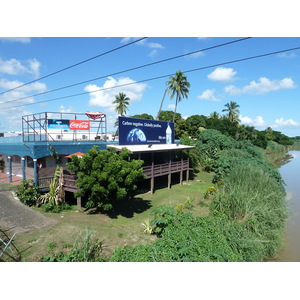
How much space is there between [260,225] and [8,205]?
505 inches

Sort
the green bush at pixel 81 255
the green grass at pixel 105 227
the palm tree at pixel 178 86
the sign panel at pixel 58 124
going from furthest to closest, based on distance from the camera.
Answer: the palm tree at pixel 178 86, the sign panel at pixel 58 124, the green grass at pixel 105 227, the green bush at pixel 81 255

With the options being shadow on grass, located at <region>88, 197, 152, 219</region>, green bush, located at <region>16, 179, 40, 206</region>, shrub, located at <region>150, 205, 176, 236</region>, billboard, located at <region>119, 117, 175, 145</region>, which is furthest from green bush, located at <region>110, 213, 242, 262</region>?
billboard, located at <region>119, 117, 175, 145</region>

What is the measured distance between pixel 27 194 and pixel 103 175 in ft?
18.4

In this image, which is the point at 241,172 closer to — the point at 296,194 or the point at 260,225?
the point at 260,225

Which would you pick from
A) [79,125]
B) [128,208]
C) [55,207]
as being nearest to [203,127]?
[79,125]

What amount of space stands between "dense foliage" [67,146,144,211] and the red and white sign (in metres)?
6.63

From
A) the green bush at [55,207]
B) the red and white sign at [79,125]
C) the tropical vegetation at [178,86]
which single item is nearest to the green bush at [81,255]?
the green bush at [55,207]

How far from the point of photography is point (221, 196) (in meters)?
12.5

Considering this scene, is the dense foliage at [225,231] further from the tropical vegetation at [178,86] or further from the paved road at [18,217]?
the tropical vegetation at [178,86]

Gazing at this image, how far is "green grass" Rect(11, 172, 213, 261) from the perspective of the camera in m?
8.31

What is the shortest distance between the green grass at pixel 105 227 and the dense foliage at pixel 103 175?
3.40 feet

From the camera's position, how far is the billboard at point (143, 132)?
744 inches

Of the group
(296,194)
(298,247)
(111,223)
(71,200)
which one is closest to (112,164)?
(111,223)

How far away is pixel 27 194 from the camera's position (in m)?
13.2
